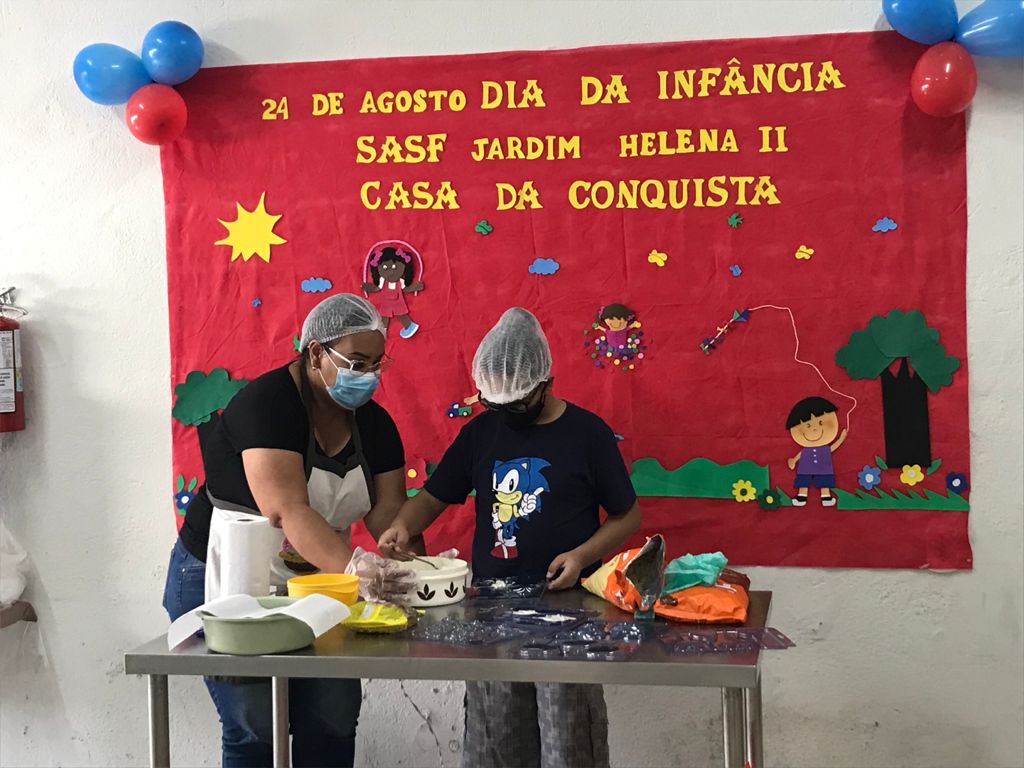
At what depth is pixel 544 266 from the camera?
2.78m

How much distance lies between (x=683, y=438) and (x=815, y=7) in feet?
3.64

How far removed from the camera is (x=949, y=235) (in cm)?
262

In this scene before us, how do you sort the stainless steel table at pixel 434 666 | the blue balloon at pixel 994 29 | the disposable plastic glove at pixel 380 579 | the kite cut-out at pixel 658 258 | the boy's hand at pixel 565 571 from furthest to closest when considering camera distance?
Result: the kite cut-out at pixel 658 258, the blue balloon at pixel 994 29, the boy's hand at pixel 565 571, the disposable plastic glove at pixel 380 579, the stainless steel table at pixel 434 666

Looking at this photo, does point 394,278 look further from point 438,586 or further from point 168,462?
point 438,586

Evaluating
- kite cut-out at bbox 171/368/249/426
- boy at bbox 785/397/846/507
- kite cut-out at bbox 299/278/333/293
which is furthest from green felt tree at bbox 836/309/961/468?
kite cut-out at bbox 171/368/249/426

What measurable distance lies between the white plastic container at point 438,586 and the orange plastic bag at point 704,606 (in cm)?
40

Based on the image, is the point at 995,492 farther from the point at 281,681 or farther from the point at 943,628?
the point at 281,681

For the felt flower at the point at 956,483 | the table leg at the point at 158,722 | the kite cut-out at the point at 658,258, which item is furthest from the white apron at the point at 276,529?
the felt flower at the point at 956,483

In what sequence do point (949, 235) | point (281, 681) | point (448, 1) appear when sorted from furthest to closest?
point (448, 1) < point (949, 235) < point (281, 681)

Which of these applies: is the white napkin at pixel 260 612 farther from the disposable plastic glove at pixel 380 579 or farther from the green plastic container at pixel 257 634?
the disposable plastic glove at pixel 380 579

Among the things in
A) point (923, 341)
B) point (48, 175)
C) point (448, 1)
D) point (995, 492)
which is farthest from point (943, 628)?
point (48, 175)

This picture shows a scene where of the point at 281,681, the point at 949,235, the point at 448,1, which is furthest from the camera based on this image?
the point at 448,1

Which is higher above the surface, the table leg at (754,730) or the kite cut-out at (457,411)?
the kite cut-out at (457,411)

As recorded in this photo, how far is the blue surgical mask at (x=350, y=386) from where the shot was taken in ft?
7.59
